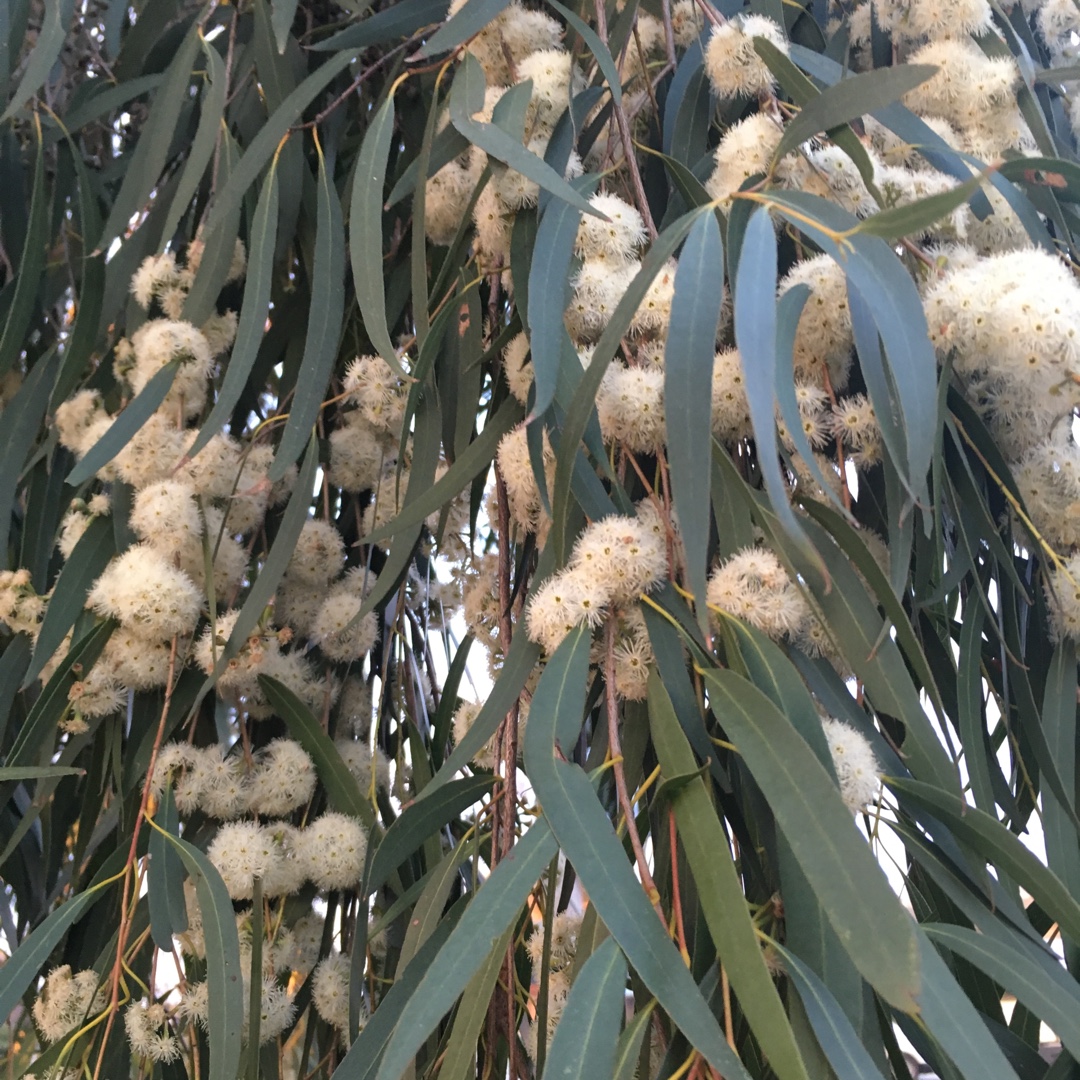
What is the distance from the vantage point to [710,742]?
55 cm

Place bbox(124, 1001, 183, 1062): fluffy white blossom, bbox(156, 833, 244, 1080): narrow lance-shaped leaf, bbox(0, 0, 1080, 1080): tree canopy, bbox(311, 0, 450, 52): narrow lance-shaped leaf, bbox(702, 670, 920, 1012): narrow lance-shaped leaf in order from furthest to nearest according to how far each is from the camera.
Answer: bbox(311, 0, 450, 52): narrow lance-shaped leaf
bbox(124, 1001, 183, 1062): fluffy white blossom
bbox(156, 833, 244, 1080): narrow lance-shaped leaf
bbox(0, 0, 1080, 1080): tree canopy
bbox(702, 670, 920, 1012): narrow lance-shaped leaf

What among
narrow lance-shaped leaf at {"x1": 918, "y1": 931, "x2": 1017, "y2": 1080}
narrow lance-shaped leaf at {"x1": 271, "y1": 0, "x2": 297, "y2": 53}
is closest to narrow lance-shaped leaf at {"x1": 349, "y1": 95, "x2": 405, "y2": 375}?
narrow lance-shaped leaf at {"x1": 271, "y1": 0, "x2": 297, "y2": 53}

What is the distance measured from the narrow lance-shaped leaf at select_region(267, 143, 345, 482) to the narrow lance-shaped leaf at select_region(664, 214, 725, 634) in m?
0.31

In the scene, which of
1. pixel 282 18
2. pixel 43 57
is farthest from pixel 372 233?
pixel 43 57

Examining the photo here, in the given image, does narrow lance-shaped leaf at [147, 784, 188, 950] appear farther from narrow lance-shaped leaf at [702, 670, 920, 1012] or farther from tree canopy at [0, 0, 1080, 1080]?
narrow lance-shaped leaf at [702, 670, 920, 1012]

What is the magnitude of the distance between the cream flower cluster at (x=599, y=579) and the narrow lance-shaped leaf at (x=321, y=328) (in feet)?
0.77

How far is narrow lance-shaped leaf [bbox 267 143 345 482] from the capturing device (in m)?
0.73

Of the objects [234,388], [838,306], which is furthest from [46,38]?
[838,306]

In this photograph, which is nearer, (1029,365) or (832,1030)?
(832,1030)

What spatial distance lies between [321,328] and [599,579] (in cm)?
32

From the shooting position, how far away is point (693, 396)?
0.49m

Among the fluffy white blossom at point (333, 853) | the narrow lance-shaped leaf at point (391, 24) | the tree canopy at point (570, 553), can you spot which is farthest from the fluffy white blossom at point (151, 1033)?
the narrow lance-shaped leaf at point (391, 24)

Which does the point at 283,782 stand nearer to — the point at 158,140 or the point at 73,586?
the point at 73,586

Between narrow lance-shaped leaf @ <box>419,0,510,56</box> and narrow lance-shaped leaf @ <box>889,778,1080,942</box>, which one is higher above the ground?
narrow lance-shaped leaf @ <box>419,0,510,56</box>
